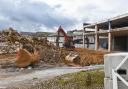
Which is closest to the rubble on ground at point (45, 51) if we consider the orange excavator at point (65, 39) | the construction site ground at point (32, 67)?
the construction site ground at point (32, 67)

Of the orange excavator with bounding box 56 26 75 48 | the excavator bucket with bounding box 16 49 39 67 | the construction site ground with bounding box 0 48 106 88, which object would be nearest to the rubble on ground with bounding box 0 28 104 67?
the construction site ground with bounding box 0 48 106 88

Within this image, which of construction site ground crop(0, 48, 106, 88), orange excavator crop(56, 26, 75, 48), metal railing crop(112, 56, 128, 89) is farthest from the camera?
orange excavator crop(56, 26, 75, 48)

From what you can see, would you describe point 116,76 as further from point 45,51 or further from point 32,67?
point 45,51

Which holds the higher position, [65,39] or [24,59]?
[65,39]

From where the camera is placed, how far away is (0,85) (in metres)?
18.6

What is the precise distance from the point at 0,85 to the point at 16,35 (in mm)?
16097

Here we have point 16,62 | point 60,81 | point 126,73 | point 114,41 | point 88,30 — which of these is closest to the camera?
point 126,73

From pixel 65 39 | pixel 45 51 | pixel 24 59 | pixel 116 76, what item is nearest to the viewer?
pixel 116 76

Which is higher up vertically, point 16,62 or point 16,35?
point 16,35

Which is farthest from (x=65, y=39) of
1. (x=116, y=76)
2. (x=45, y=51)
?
(x=116, y=76)

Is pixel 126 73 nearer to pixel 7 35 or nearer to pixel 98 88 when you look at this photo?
pixel 98 88

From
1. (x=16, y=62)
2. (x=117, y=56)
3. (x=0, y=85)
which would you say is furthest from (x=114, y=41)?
(x=117, y=56)

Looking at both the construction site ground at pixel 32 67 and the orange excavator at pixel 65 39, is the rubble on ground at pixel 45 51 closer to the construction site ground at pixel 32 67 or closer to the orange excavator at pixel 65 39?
the construction site ground at pixel 32 67

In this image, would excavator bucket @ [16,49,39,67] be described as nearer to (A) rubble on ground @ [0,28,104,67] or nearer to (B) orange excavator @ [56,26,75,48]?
(A) rubble on ground @ [0,28,104,67]
